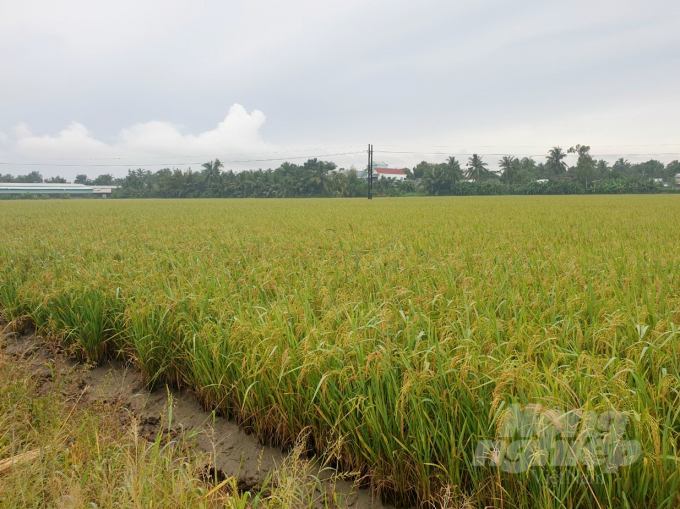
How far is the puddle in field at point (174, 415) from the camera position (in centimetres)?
206

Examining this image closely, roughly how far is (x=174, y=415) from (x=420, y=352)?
173cm

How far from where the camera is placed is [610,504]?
1.36 m

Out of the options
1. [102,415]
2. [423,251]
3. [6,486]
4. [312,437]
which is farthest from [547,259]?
[6,486]

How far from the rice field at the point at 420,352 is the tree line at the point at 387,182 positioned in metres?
59.8

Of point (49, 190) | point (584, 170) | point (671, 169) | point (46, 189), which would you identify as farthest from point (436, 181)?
point (46, 189)

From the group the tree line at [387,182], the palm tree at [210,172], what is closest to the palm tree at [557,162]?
the tree line at [387,182]

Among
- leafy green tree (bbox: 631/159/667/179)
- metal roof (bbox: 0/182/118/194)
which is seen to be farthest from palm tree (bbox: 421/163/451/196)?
metal roof (bbox: 0/182/118/194)

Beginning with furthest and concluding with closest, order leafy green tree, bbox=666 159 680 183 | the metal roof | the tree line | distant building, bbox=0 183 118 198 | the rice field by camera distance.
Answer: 1. leafy green tree, bbox=666 159 680 183
2. the metal roof
3. distant building, bbox=0 183 118 198
4. the tree line
5. the rice field

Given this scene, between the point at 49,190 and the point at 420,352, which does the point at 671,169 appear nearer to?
the point at 420,352

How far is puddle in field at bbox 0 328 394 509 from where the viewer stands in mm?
2061

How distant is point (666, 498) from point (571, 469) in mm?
291

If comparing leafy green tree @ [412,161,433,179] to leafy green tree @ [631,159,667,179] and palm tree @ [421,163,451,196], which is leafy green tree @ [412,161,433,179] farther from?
leafy green tree @ [631,159,667,179]

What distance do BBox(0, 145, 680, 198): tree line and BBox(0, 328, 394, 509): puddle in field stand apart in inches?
2397

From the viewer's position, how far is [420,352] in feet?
6.55
